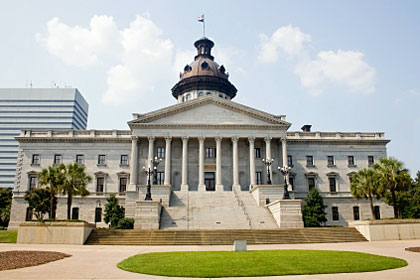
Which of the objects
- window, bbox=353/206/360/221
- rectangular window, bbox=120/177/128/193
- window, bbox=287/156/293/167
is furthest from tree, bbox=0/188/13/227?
window, bbox=353/206/360/221

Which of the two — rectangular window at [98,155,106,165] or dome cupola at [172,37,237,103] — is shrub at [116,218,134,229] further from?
dome cupola at [172,37,237,103]

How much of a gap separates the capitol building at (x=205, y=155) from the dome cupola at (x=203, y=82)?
558 inches

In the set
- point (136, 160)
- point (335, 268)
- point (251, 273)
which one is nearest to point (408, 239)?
point (335, 268)

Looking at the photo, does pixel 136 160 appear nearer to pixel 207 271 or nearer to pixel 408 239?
pixel 408 239

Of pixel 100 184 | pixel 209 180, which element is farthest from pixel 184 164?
pixel 100 184

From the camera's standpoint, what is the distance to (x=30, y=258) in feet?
56.2

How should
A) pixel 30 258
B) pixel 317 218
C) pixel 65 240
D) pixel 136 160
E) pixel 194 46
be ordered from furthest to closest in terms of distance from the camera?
pixel 194 46 < pixel 136 160 < pixel 317 218 < pixel 65 240 < pixel 30 258

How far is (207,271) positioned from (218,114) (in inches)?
1677

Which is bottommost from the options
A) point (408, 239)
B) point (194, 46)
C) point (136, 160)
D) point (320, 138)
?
point (408, 239)

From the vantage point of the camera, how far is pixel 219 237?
29.2 m

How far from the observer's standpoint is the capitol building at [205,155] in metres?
53.3

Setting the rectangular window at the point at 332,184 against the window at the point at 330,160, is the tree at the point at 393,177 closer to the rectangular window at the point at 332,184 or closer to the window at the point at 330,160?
the rectangular window at the point at 332,184

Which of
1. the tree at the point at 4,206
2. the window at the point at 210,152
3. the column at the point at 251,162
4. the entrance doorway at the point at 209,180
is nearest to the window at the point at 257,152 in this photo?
the column at the point at 251,162

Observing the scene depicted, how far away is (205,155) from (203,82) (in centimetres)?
1803
